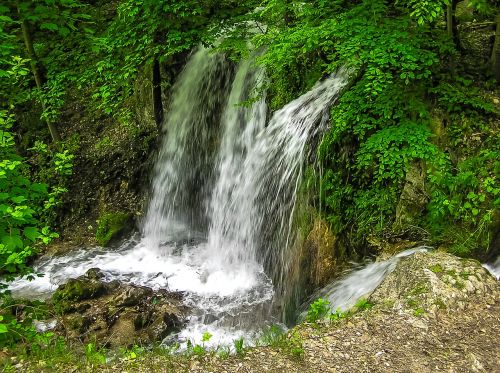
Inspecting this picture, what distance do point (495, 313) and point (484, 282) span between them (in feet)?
1.22

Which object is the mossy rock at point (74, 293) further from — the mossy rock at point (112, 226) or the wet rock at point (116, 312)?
the mossy rock at point (112, 226)

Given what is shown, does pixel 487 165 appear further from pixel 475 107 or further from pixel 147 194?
pixel 147 194

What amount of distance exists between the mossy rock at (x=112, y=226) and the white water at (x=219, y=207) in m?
0.33

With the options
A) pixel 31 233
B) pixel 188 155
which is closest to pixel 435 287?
pixel 31 233

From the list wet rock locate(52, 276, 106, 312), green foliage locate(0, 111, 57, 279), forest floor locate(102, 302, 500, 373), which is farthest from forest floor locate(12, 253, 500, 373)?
wet rock locate(52, 276, 106, 312)

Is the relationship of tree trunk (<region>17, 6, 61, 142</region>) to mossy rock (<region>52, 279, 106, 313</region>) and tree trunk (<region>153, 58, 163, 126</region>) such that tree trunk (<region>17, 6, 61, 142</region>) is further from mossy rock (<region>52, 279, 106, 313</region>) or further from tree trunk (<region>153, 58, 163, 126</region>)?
mossy rock (<region>52, 279, 106, 313</region>)

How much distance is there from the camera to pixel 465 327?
374cm

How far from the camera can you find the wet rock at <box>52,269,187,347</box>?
6789mm

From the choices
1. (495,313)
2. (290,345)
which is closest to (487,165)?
(495,313)

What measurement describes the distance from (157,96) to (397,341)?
29.4 feet

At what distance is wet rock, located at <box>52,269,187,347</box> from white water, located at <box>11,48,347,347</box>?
0.30m

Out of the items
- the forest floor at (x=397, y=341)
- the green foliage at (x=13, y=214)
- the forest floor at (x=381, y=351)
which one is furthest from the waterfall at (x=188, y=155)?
the forest floor at (x=381, y=351)

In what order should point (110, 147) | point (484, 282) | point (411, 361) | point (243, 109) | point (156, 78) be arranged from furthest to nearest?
1. point (110, 147)
2. point (156, 78)
3. point (243, 109)
4. point (484, 282)
5. point (411, 361)

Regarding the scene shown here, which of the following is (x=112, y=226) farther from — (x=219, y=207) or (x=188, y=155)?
(x=219, y=207)
